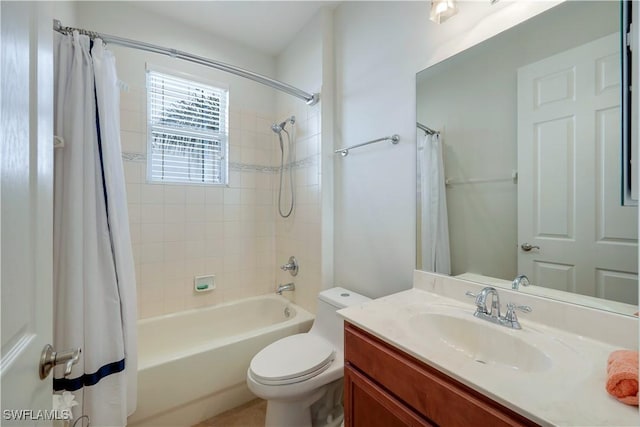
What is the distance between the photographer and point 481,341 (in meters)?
0.96

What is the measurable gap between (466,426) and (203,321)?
205 centimetres

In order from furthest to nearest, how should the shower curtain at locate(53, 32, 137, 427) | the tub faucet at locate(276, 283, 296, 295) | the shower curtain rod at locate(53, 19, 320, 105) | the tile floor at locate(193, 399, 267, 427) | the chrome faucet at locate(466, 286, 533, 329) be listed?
the tub faucet at locate(276, 283, 296, 295)
the tile floor at locate(193, 399, 267, 427)
the shower curtain rod at locate(53, 19, 320, 105)
the shower curtain at locate(53, 32, 137, 427)
the chrome faucet at locate(466, 286, 533, 329)

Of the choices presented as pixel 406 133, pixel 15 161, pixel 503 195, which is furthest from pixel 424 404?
pixel 406 133

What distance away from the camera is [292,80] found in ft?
7.70

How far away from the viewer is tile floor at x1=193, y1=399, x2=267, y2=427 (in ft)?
5.21

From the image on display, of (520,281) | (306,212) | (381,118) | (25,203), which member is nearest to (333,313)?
(306,212)

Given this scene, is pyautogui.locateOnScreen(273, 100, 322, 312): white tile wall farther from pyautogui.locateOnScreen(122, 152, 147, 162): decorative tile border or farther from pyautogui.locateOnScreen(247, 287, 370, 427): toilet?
pyautogui.locateOnScreen(122, 152, 147, 162): decorative tile border

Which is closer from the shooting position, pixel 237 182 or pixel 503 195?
pixel 503 195

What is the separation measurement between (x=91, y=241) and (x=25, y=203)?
0.80 meters

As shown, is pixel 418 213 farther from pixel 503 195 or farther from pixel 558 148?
pixel 558 148

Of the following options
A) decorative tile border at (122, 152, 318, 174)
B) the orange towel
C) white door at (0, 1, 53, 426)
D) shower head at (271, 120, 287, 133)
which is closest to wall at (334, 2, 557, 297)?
decorative tile border at (122, 152, 318, 174)

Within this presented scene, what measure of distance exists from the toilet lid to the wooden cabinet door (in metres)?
0.33

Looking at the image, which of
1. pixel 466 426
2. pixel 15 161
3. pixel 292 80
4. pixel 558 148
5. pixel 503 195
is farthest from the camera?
pixel 292 80

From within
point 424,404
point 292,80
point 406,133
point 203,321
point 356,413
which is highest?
point 292,80
